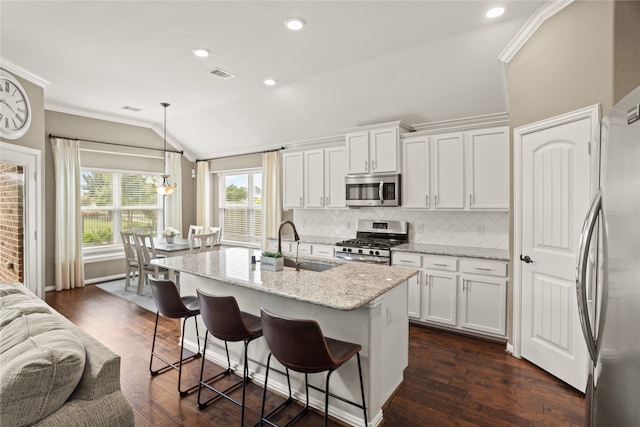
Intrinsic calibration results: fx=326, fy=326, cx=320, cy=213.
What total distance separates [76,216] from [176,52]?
12.2ft

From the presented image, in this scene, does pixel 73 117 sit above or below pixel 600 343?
above

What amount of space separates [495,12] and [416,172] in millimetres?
1845

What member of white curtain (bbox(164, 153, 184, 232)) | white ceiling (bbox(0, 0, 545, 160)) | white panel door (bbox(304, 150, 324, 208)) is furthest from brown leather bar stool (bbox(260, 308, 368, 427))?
white curtain (bbox(164, 153, 184, 232))

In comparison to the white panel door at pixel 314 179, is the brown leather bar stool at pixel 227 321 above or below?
below

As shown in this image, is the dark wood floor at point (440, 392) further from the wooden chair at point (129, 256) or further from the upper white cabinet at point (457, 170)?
the wooden chair at point (129, 256)

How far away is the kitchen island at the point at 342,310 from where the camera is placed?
2047 millimetres

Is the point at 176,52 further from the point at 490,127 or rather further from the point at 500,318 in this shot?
the point at 500,318

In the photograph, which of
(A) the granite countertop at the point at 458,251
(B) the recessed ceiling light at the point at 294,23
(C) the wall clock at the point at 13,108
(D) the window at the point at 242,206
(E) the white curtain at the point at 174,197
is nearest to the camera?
(B) the recessed ceiling light at the point at 294,23

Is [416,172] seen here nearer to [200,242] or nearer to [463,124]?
[463,124]

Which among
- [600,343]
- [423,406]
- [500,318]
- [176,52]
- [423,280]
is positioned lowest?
[423,406]

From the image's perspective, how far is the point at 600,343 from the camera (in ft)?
4.17

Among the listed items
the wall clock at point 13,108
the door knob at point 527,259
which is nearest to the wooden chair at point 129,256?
the wall clock at point 13,108

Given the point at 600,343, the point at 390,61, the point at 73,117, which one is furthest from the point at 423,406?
the point at 73,117

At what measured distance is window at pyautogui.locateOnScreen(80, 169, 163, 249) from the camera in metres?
5.94
